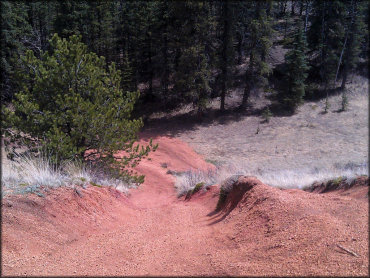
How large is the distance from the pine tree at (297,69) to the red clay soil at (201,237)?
22.6m

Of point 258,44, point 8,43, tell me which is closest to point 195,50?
point 258,44

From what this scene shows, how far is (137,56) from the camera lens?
3081 centimetres

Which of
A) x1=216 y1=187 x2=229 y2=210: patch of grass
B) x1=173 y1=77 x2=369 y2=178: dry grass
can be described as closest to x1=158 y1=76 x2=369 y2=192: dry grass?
x1=173 y1=77 x2=369 y2=178: dry grass

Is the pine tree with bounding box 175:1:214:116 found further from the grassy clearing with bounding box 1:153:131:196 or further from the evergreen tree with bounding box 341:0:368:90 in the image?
the grassy clearing with bounding box 1:153:131:196

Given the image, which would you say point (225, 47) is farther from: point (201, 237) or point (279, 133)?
point (201, 237)

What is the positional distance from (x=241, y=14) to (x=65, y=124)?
83.1ft

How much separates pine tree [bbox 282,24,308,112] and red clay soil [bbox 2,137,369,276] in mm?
22613

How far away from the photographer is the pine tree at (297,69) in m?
26.7

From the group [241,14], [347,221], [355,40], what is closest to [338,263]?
[347,221]

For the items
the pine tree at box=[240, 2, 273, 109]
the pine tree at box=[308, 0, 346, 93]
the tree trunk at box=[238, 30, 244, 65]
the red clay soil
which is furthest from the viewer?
the tree trunk at box=[238, 30, 244, 65]

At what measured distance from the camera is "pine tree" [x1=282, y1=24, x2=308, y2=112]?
87.6 feet

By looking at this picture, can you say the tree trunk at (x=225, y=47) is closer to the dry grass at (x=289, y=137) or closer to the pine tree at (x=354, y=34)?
Answer: the dry grass at (x=289, y=137)

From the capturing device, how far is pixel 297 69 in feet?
88.4

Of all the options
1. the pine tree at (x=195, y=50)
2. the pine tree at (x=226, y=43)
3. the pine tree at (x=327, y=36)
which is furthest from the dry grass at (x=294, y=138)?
the pine tree at (x=226, y=43)
